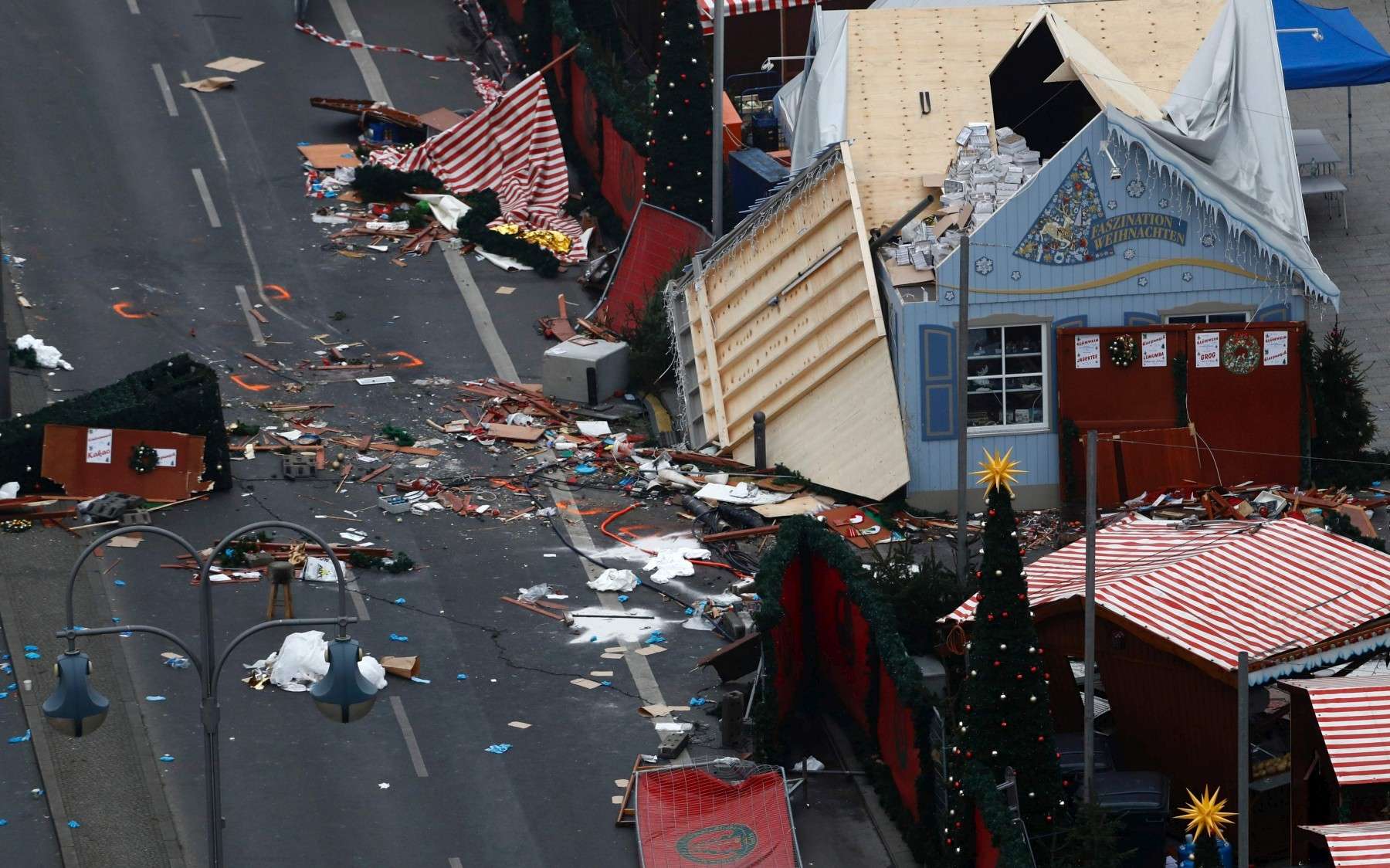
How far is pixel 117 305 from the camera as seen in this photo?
114 feet

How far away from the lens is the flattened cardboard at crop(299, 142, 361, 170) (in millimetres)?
40406

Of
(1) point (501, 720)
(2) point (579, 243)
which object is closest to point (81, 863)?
(1) point (501, 720)

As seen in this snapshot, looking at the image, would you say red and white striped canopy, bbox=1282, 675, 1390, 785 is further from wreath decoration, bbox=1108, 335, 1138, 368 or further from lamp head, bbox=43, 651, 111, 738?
lamp head, bbox=43, 651, 111, 738

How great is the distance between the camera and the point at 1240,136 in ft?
97.1

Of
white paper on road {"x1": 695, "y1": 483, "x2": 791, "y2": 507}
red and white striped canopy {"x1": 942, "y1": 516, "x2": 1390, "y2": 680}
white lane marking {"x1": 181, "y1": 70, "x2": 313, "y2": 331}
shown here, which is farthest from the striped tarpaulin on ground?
red and white striped canopy {"x1": 942, "y1": 516, "x2": 1390, "y2": 680}

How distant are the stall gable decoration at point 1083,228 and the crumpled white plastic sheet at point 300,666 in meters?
10.1

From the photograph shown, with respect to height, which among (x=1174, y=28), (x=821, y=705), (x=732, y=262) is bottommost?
(x=821, y=705)

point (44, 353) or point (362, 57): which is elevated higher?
point (362, 57)

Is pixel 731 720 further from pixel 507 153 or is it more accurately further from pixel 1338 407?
pixel 507 153

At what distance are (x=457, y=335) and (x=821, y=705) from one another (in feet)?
41.5

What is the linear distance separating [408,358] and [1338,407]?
13707 mm

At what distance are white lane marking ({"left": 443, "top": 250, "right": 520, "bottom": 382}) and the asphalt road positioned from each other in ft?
0.50

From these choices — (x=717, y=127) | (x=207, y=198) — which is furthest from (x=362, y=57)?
(x=717, y=127)

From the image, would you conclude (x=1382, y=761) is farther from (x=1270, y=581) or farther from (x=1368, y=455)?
(x=1368, y=455)
